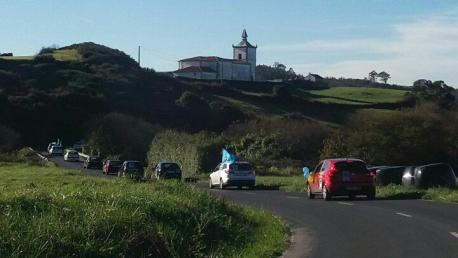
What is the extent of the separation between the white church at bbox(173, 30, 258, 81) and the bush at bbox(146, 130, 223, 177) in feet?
308

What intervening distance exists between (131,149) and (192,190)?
6158 centimetres

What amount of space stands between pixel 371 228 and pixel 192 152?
133ft

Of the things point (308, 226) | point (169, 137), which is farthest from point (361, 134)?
point (308, 226)

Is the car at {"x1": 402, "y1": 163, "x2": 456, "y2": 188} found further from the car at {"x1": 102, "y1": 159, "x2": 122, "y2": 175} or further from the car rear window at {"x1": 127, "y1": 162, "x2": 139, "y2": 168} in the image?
the car at {"x1": 102, "y1": 159, "x2": 122, "y2": 175}

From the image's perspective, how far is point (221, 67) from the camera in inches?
6442

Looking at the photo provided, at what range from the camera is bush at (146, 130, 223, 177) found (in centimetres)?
5769

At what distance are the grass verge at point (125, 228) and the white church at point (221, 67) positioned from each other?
138890 millimetres

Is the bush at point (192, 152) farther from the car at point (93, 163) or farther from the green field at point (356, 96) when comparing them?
the green field at point (356, 96)

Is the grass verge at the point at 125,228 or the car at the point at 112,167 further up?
the car at the point at 112,167

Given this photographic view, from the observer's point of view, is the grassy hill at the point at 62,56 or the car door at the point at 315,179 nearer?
the car door at the point at 315,179

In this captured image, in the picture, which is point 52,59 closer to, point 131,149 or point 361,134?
point 131,149

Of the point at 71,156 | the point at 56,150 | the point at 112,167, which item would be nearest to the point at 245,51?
the point at 56,150

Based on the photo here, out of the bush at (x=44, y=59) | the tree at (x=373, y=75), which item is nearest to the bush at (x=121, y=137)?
the bush at (x=44, y=59)

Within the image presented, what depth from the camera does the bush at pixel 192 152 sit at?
189 feet
